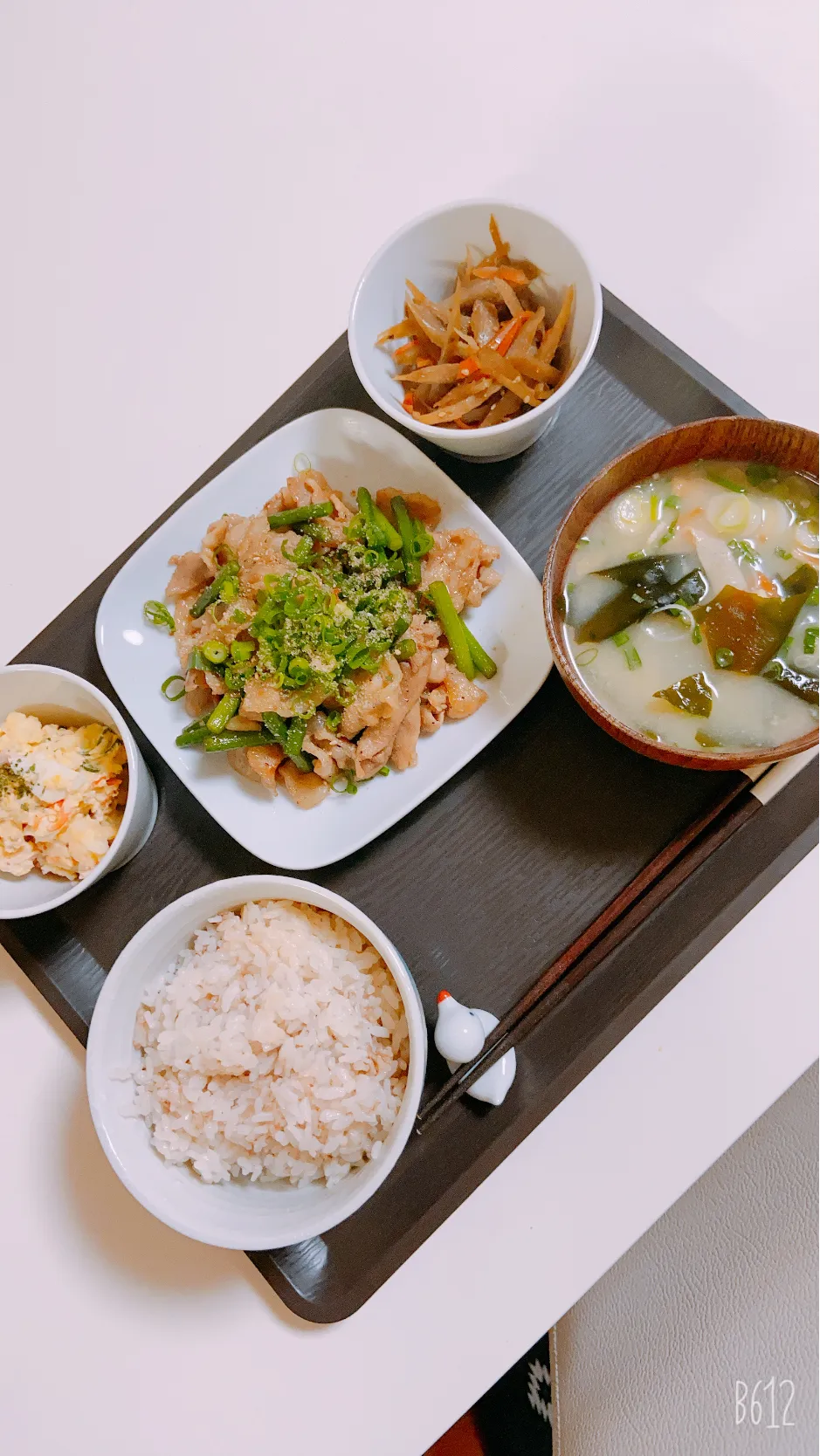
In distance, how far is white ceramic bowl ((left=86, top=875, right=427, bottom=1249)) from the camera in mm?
1512

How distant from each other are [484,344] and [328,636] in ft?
2.15

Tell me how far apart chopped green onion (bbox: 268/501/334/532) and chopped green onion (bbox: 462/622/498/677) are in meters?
0.35

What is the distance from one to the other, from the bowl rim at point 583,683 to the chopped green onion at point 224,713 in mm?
614

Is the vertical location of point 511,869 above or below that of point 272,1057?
above

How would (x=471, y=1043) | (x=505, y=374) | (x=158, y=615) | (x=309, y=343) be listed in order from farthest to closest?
(x=309, y=343)
(x=158, y=615)
(x=505, y=374)
(x=471, y=1043)

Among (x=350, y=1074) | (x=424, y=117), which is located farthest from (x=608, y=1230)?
(x=424, y=117)

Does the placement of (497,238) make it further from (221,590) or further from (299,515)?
(221,590)

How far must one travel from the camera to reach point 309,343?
79.9 inches

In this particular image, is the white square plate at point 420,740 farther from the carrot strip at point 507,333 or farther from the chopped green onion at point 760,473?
the chopped green onion at point 760,473

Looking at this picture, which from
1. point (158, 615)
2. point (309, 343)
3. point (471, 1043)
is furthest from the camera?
point (309, 343)

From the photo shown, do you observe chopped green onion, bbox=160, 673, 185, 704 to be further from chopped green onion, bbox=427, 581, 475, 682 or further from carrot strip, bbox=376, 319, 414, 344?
carrot strip, bbox=376, 319, 414, 344

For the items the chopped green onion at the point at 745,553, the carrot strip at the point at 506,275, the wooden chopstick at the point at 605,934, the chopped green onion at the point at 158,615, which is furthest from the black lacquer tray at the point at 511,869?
the chopped green onion at the point at 745,553

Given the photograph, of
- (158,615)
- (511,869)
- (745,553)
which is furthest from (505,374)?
(511,869)

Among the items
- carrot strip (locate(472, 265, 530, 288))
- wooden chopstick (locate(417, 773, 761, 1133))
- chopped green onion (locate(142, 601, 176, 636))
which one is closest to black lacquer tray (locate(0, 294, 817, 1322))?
wooden chopstick (locate(417, 773, 761, 1133))
